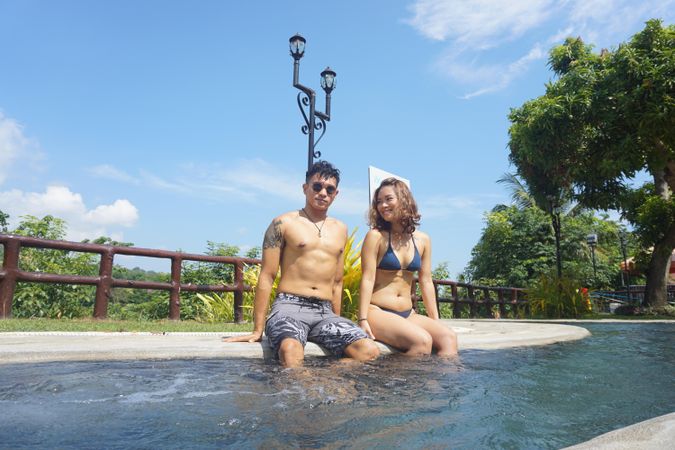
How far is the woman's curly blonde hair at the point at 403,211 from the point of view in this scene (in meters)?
3.83

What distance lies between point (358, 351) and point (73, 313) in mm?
5927

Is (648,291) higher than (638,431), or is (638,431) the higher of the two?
(648,291)

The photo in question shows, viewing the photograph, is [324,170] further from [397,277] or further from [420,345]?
[420,345]

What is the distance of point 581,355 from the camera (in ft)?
13.5

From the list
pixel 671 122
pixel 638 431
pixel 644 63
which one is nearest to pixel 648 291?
pixel 671 122

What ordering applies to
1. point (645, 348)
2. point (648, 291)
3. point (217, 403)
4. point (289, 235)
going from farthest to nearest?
1. point (648, 291)
2. point (645, 348)
3. point (289, 235)
4. point (217, 403)

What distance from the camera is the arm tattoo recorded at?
367cm

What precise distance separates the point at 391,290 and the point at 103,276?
4.23 m

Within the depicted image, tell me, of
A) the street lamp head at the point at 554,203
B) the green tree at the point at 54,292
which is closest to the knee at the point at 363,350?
the green tree at the point at 54,292

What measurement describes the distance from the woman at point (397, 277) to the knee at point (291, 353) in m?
0.64

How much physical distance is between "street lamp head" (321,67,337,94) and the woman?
657 centimetres

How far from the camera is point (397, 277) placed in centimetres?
389

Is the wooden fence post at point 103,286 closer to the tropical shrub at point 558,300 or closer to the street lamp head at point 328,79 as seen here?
the street lamp head at point 328,79

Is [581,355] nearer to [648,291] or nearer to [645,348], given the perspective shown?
[645,348]
